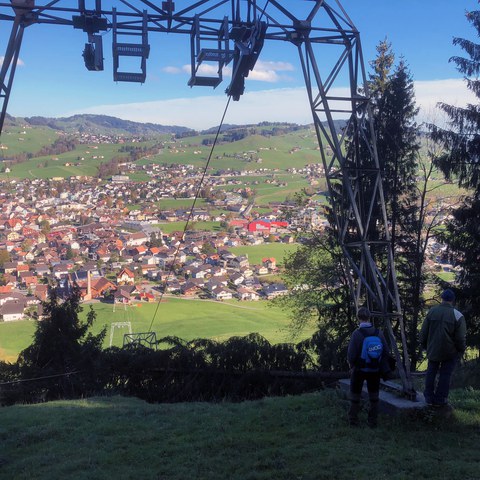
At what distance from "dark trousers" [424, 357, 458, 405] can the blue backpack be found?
2.48 ft

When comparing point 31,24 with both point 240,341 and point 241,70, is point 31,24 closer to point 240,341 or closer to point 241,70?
point 241,70

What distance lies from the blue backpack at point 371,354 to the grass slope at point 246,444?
694 millimetres

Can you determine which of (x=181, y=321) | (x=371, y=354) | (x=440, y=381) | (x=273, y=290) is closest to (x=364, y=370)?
(x=371, y=354)

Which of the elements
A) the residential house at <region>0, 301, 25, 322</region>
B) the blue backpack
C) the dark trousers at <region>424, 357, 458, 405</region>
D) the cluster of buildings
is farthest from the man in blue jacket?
the residential house at <region>0, 301, 25, 322</region>

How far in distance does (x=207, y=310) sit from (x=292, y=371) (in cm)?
2630

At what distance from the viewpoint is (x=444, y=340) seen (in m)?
6.13

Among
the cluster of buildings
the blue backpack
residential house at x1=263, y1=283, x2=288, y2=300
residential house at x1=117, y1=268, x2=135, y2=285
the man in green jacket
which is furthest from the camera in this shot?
residential house at x1=117, y1=268, x2=135, y2=285

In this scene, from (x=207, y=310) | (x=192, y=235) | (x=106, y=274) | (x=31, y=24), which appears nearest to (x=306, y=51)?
(x=31, y=24)

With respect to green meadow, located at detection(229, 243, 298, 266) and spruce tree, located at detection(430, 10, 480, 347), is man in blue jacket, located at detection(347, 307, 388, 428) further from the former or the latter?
green meadow, located at detection(229, 243, 298, 266)

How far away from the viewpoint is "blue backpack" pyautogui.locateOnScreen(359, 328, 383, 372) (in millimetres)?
5965

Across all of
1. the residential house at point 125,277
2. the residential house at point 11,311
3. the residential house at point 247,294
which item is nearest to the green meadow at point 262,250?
the residential house at point 247,294

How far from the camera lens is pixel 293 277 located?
71.1ft

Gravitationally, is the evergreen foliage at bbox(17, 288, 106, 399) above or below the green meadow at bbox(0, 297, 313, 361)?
above

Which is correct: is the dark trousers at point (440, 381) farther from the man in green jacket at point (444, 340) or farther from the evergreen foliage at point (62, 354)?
the evergreen foliage at point (62, 354)
